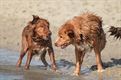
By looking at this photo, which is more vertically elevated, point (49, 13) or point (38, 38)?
point (49, 13)

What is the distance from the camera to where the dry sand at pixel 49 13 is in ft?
55.8

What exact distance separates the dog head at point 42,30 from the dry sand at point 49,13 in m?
2.78

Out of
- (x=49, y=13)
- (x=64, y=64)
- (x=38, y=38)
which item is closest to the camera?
(x=38, y=38)

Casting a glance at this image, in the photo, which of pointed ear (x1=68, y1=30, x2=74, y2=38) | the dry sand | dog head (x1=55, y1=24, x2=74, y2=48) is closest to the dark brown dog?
dog head (x1=55, y1=24, x2=74, y2=48)

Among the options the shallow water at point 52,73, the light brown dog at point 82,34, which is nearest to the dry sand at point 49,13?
the shallow water at point 52,73

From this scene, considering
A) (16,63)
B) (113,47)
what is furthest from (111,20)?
(16,63)

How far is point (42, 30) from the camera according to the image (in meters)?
12.8

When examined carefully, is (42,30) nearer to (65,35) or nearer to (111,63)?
(65,35)

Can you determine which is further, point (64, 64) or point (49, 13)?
point (49, 13)

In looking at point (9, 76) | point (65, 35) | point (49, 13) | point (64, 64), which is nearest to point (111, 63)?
point (64, 64)

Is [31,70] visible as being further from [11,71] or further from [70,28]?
[70,28]

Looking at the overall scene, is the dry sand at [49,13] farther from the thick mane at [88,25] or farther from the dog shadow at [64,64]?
the thick mane at [88,25]

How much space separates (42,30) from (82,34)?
1.27 metres

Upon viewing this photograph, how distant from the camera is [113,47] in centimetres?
1566
